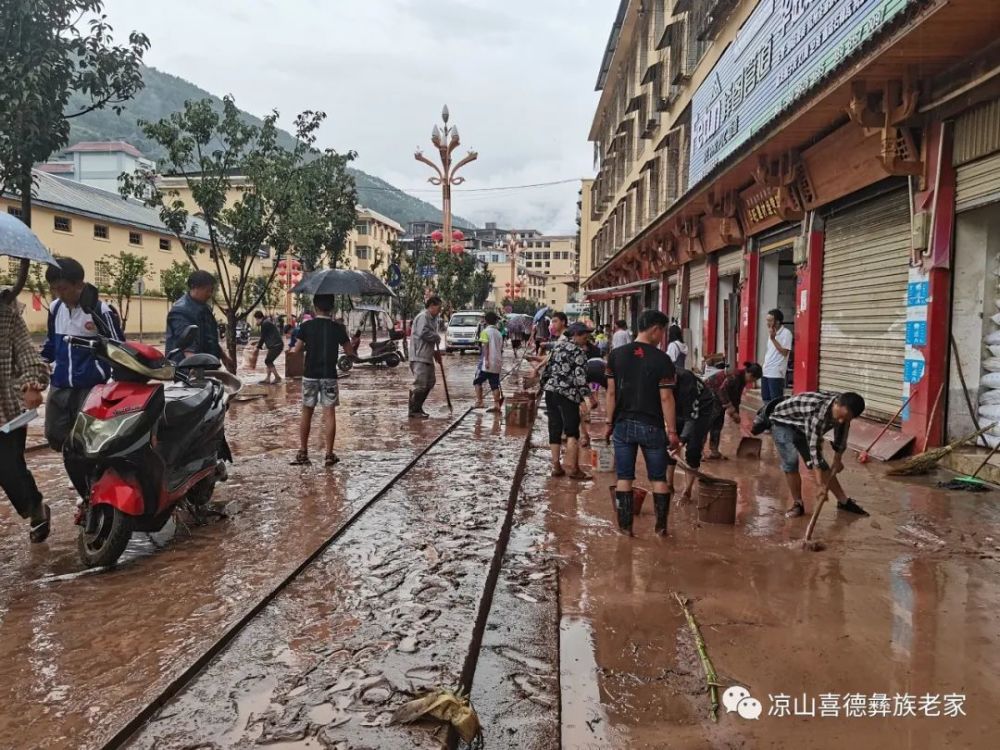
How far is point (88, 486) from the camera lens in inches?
184

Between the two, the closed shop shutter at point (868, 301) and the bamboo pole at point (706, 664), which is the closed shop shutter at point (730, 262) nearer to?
the closed shop shutter at point (868, 301)

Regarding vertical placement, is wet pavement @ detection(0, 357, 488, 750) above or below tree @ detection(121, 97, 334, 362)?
below

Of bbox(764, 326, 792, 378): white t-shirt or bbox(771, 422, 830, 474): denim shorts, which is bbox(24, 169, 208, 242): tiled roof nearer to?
bbox(764, 326, 792, 378): white t-shirt

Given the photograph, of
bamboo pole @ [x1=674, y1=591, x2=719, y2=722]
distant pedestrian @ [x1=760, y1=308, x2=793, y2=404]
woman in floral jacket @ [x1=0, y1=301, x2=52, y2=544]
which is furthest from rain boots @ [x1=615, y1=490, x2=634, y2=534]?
distant pedestrian @ [x1=760, y1=308, x2=793, y2=404]

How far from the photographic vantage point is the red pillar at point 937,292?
7703 mm

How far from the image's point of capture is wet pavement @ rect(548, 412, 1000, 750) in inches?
114

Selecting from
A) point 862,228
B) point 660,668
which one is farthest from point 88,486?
point 862,228

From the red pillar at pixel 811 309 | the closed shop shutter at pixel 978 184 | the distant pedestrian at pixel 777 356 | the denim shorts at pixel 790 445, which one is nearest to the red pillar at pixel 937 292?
the closed shop shutter at pixel 978 184

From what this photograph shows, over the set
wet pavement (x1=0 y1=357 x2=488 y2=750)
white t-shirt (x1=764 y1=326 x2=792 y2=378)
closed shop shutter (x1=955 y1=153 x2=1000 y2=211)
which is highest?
closed shop shutter (x1=955 y1=153 x2=1000 y2=211)

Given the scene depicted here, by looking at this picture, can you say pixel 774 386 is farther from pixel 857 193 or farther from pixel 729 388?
pixel 857 193

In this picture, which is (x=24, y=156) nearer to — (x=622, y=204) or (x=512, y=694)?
(x=512, y=694)

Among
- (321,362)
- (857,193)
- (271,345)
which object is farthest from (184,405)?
(271,345)

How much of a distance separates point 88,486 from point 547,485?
12.8ft

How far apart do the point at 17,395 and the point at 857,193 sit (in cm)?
978
